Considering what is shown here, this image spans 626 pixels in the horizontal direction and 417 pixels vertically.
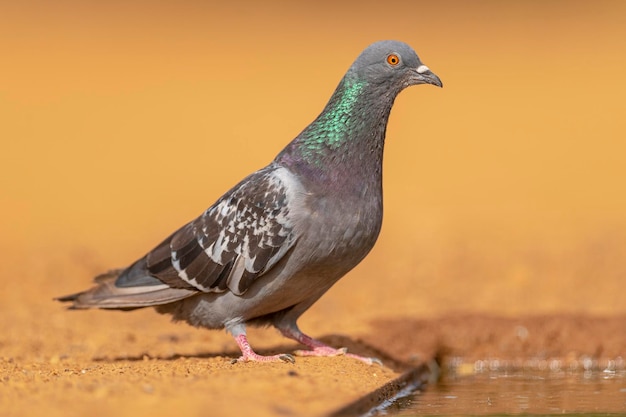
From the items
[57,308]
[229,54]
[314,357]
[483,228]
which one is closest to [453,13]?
[229,54]

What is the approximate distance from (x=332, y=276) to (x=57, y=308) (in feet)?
16.7

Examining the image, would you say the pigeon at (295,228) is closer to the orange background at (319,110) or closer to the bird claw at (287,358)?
the bird claw at (287,358)

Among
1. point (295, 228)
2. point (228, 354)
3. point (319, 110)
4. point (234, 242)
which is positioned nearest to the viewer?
point (295, 228)

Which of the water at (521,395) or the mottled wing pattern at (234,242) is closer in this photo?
the water at (521,395)

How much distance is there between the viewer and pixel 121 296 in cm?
794

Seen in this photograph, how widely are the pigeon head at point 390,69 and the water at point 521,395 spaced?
2.02 metres

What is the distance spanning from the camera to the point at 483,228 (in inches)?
656

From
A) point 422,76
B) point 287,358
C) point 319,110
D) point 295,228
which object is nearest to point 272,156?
point 319,110

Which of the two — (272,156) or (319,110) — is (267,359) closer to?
(272,156)

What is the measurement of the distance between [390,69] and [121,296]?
2.38m

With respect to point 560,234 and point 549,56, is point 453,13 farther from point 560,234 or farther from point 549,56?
point 560,234

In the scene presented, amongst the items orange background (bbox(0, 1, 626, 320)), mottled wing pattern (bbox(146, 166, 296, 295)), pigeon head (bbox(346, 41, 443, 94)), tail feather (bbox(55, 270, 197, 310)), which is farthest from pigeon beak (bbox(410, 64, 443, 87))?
→ orange background (bbox(0, 1, 626, 320))

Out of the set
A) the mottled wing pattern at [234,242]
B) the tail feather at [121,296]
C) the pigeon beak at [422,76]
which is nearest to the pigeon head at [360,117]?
the pigeon beak at [422,76]

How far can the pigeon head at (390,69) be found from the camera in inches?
294
